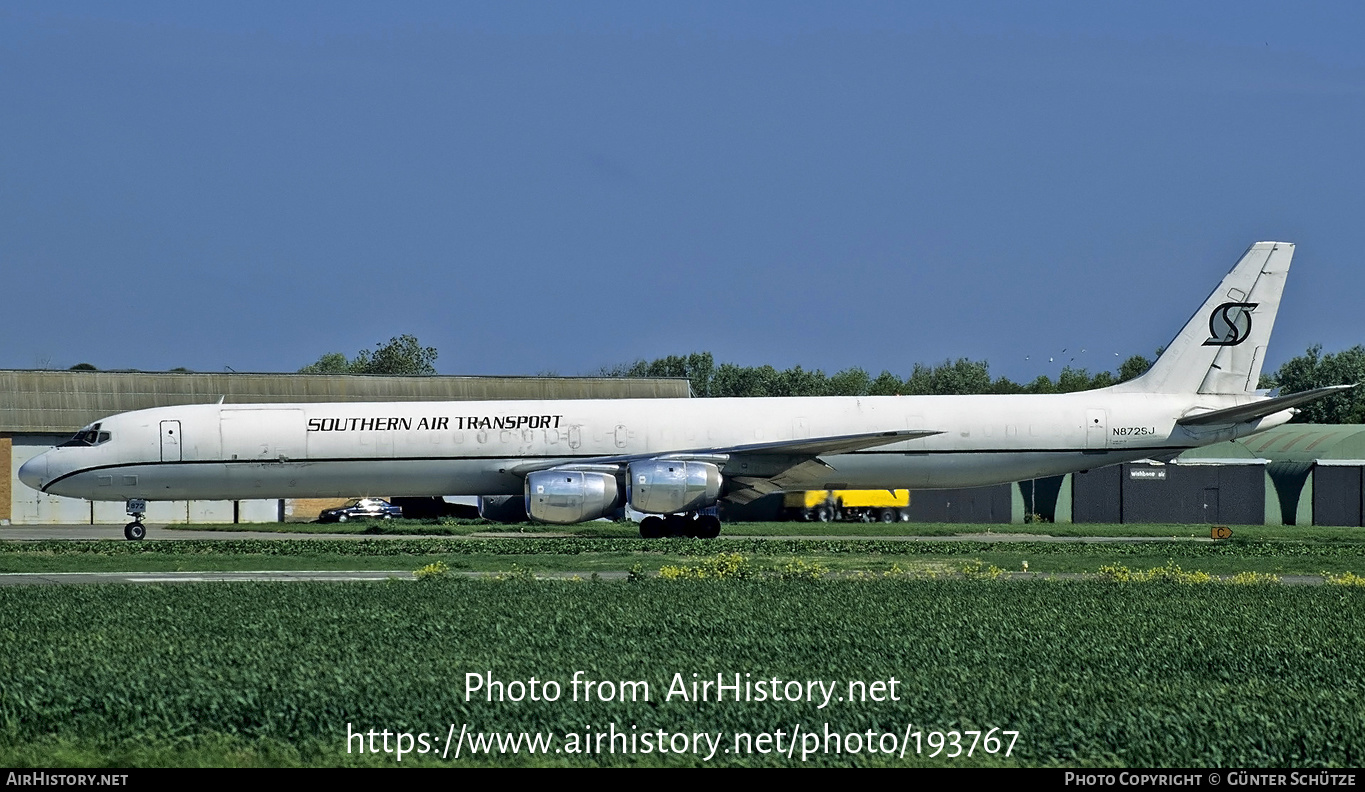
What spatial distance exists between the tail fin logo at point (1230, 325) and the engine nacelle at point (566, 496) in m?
15.9

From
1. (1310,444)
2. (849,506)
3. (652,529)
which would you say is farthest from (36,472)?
(1310,444)

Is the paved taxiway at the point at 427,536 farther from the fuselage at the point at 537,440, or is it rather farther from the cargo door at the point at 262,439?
the cargo door at the point at 262,439

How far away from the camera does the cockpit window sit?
3308cm

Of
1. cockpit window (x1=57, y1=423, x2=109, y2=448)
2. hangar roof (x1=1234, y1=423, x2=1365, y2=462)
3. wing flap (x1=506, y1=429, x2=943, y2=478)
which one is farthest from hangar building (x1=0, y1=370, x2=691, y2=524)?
hangar roof (x1=1234, y1=423, x2=1365, y2=462)

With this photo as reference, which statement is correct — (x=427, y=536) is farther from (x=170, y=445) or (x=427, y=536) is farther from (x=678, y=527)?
(x=678, y=527)

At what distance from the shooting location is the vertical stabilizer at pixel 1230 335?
35125 millimetres

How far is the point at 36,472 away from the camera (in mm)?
33375

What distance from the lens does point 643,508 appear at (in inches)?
1230

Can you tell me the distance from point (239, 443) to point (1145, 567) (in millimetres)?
20395

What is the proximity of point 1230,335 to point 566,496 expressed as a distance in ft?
56.8

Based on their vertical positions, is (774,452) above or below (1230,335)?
below

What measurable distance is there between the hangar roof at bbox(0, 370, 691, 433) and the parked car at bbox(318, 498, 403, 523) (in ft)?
13.9

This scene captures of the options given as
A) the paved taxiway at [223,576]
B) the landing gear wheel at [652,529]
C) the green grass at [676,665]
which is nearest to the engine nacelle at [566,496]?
the landing gear wheel at [652,529]
